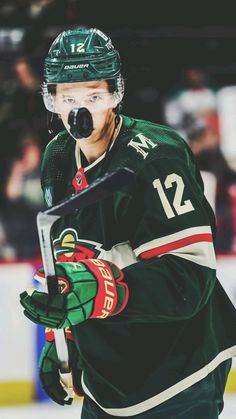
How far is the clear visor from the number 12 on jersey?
0.19m

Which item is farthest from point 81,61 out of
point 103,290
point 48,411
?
point 48,411

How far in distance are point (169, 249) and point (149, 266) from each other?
5 cm

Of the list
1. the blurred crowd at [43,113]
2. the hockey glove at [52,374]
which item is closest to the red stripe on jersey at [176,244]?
the hockey glove at [52,374]

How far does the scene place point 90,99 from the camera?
1.62 m

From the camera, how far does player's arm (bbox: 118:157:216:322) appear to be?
149cm

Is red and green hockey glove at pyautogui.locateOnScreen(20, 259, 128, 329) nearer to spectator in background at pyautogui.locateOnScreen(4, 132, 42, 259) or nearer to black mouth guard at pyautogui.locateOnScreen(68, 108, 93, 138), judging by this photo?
black mouth guard at pyautogui.locateOnScreen(68, 108, 93, 138)

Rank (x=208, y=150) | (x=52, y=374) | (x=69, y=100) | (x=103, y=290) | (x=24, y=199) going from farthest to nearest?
(x=208, y=150)
(x=24, y=199)
(x=52, y=374)
(x=69, y=100)
(x=103, y=290)

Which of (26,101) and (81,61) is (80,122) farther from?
(26,101)

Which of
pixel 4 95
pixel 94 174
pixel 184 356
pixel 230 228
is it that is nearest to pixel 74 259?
pixel 94 174

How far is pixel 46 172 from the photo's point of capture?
6.14 ft

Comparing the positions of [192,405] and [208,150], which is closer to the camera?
[192,405]

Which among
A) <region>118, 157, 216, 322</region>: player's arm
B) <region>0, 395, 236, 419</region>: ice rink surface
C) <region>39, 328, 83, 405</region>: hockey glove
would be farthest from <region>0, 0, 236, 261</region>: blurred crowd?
<region>118, 157, 216, 322</region>: player's arm

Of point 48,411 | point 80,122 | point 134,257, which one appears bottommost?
point 48,411

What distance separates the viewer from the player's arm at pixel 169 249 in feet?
4.90
